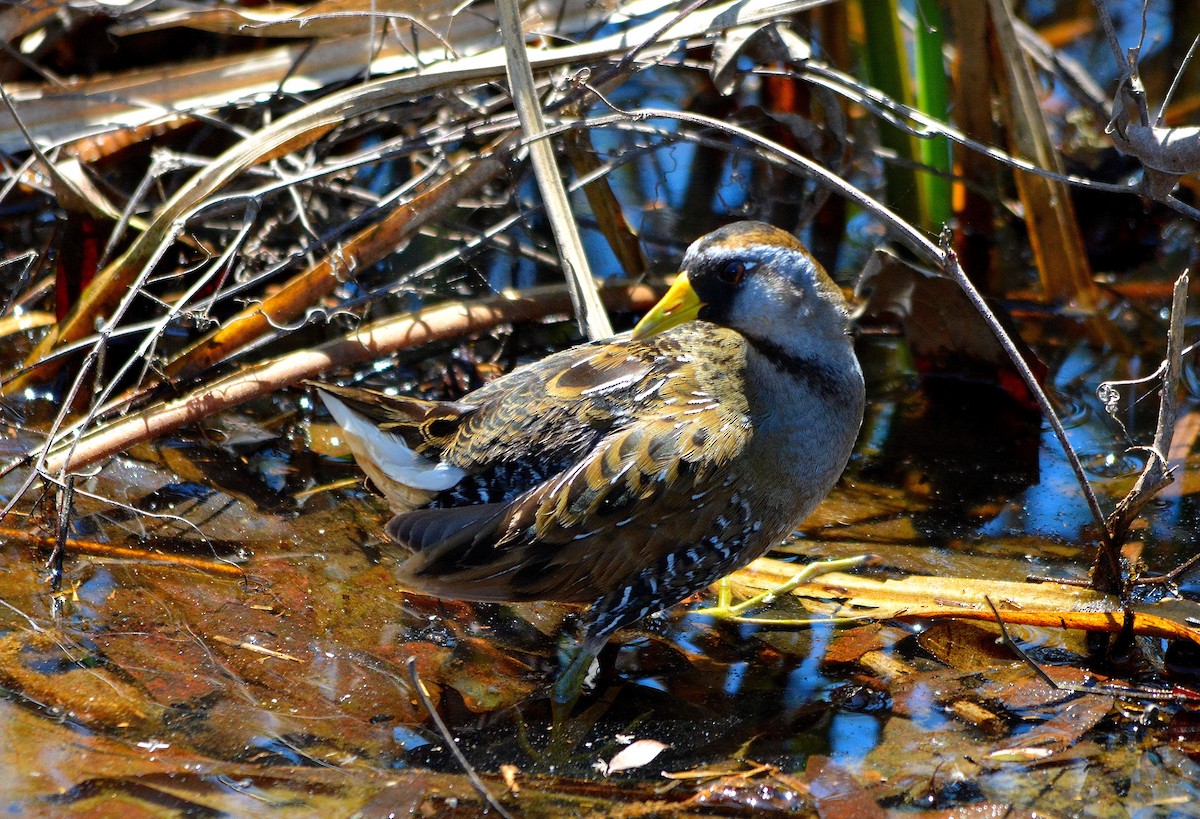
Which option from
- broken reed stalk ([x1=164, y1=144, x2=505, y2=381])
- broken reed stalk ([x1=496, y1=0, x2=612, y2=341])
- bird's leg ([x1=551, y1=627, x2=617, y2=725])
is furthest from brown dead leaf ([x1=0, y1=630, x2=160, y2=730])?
broken reed stalk ([x1=496, y1=0, x2=612, y2=341])

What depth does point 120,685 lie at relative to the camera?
271 centimetres

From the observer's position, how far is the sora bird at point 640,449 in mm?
2932

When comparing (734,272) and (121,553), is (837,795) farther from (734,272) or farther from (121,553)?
(121,553)

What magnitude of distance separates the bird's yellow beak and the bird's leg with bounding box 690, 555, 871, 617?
78 cm

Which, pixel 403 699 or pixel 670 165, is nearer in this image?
pixel 403 699

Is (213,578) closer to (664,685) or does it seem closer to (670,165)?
(664,685)

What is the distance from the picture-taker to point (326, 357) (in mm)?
3752

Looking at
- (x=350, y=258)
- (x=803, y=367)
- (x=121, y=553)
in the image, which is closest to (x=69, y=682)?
(x=121, y=553)

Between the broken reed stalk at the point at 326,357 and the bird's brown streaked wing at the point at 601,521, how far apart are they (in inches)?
35.6

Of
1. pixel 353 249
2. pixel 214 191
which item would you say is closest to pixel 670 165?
pixel 353 249

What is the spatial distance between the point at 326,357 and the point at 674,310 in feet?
3.97

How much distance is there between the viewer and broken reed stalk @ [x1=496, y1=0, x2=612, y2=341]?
344 centimetres

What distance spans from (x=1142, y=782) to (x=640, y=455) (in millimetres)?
1311

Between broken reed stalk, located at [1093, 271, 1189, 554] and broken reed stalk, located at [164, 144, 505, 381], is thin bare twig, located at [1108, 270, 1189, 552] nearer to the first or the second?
broken reed stalk, located at [1093, 271, 1189, 554]
